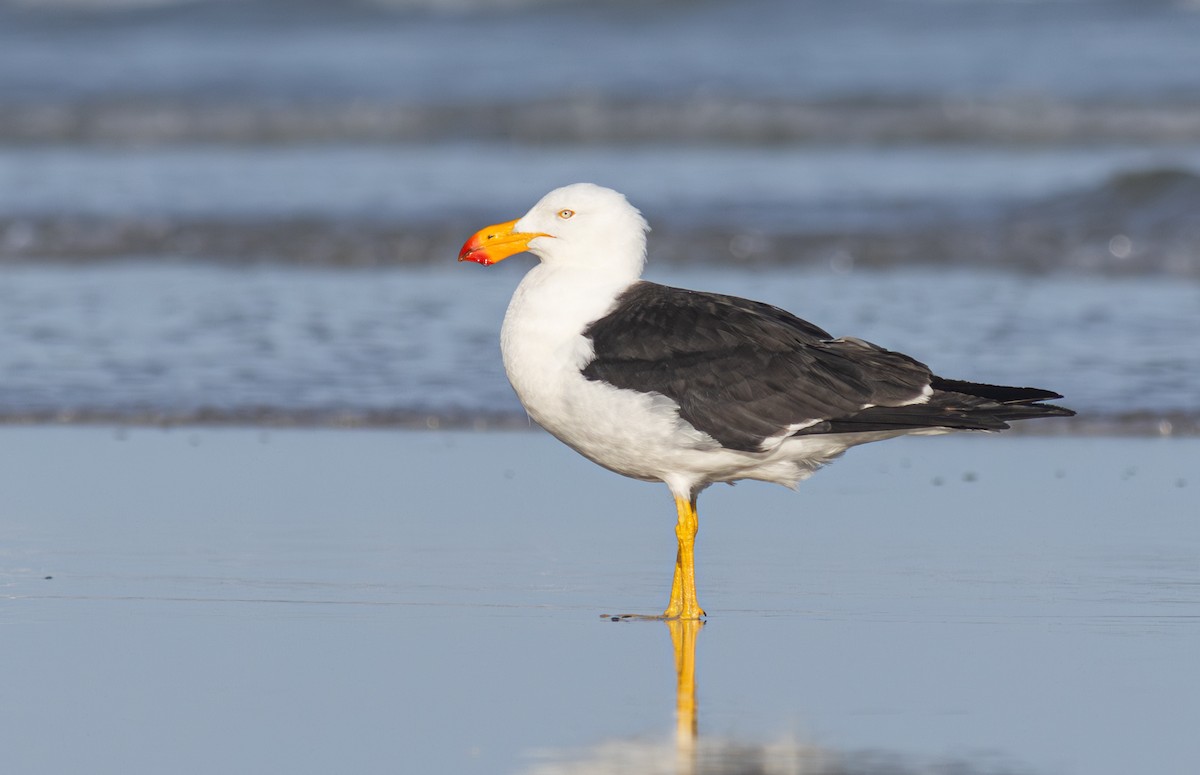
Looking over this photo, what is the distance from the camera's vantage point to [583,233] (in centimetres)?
491

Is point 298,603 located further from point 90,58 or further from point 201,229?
point 90,58

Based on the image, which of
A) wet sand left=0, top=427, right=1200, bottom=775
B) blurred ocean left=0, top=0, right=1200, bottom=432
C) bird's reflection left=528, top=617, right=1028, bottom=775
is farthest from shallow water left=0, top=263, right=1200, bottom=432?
bird's reflection left=528, top=617, right=1028, bottom=775

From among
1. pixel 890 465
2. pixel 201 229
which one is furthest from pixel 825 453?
pixel 201 229

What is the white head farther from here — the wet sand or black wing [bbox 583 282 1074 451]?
the wet sand

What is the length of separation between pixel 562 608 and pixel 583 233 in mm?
1024

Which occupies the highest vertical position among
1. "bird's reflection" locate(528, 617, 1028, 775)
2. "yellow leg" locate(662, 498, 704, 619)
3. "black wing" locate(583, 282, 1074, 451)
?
"black wing" locate(583, 282, 1074, 451)

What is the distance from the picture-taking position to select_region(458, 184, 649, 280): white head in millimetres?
4906

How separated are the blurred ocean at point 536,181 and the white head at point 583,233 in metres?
2.20

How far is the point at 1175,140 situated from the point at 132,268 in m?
10.6

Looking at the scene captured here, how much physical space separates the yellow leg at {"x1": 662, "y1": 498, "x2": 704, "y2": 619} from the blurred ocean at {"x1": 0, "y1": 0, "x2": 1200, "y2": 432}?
7.95 feet

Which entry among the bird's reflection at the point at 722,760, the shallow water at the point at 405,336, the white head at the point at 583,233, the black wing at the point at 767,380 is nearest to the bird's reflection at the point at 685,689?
the bird's reflection at the point at 722,760

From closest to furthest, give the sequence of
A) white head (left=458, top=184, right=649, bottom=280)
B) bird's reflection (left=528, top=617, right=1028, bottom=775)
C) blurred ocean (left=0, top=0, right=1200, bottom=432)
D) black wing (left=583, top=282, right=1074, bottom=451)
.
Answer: bird's reflection (left=528, top=617, right=1028, bottom=775) → black wing (left=583, top=282, right=1074, bottom=451) → white head (left=458, top=184, right=649, bottom=280) → blurred ocean (left=0, top=0, right=1200, bottom=432)

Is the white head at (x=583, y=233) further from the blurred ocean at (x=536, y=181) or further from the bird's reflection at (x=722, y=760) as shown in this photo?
the blurred ocean at (x=536, y=181)

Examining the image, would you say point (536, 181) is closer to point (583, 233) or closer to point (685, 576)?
point (583, 233)
